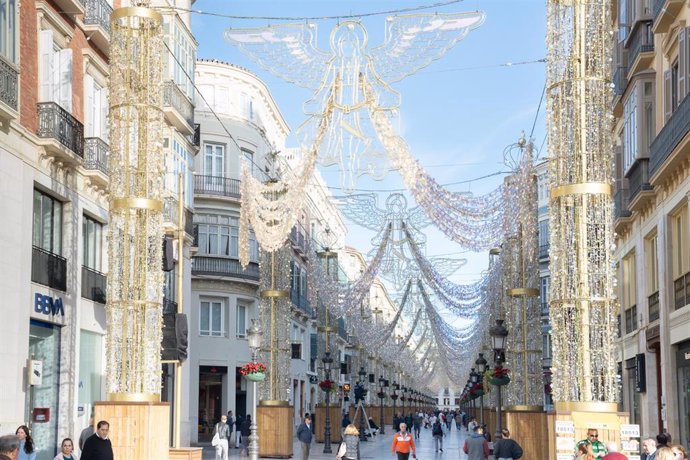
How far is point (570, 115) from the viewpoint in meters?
15.8

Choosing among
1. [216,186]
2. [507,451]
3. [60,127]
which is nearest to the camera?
[507,451]

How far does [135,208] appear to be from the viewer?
1756 centimetres

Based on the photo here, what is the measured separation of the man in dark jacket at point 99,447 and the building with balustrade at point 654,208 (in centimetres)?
1296

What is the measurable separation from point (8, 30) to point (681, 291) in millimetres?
15515

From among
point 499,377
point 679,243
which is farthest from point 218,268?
point 679,243

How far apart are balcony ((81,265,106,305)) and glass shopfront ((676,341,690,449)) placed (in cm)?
1424

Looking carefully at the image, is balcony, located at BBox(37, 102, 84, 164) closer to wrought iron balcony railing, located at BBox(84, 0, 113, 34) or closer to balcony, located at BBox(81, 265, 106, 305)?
wrought iron balcony railing, located at BBox(84, 0, 113, 34)

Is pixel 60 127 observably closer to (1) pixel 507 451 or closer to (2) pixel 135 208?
(2) pixel 135 208

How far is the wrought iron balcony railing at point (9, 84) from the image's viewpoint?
20.6 m

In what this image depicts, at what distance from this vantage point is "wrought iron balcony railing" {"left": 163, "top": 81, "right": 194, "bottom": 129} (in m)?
32.8

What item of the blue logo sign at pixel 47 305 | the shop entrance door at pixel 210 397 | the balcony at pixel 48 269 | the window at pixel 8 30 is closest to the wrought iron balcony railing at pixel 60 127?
the window at pixel 8 30

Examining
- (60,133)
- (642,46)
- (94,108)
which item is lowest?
(60,133)

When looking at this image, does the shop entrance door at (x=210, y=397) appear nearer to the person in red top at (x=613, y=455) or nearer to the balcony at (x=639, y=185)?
the balcony at (x=639, y=185)

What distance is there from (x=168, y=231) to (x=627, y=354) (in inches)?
575
